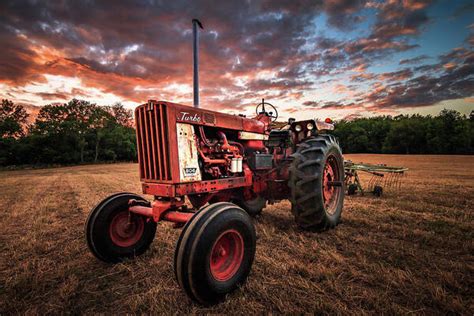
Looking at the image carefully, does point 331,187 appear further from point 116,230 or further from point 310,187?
point 116,230

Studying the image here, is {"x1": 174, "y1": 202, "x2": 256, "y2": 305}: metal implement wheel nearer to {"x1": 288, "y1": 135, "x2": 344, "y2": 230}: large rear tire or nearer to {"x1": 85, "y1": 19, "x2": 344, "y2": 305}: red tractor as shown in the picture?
{"x1": 85, "y1": 19, "x2": 344, "y2": 305}: red tractor

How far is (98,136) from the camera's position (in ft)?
145

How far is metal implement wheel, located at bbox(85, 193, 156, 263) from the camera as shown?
304cm

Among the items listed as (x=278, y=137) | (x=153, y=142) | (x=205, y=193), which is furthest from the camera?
(x=278, y=137)

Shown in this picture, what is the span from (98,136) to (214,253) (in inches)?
1914

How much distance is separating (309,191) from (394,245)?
133 cm

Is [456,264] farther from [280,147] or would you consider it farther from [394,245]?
[280,147]

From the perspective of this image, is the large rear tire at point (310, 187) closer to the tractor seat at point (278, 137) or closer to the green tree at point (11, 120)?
the tractor seat at point (278, 137)

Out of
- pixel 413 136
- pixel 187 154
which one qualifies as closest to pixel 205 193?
pixel 187 154

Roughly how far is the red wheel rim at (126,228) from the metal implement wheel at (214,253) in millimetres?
1456

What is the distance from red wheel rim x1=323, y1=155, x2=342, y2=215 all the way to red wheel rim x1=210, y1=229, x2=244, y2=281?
2.52 meters

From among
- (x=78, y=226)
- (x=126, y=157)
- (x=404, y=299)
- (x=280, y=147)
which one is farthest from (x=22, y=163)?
(x=404, y=299)

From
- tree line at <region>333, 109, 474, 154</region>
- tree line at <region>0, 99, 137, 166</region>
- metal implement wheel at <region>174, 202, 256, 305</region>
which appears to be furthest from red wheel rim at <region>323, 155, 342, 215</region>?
tree line at <region>0, 99, 137, 166</region>

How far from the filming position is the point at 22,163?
38.1m
